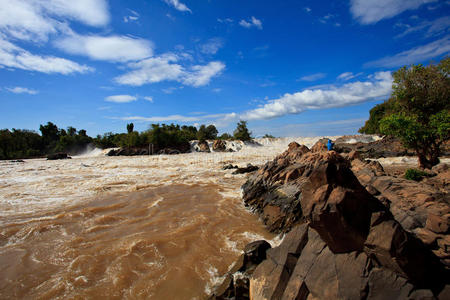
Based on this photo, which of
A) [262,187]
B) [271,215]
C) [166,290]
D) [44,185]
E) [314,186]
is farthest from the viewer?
[44,185]

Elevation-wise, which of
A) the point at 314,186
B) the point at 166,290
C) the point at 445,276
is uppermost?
the point at 314,186

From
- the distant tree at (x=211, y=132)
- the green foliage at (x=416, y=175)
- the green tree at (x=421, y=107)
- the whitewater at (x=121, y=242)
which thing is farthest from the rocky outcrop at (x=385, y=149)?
the distant tree at (x=211, y=132)

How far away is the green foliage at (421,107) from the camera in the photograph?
11266 millimetres

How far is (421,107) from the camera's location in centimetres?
1219

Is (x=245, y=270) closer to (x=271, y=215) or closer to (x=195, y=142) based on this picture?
(x=271, y=215)

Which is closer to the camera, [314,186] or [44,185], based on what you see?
[314,186]

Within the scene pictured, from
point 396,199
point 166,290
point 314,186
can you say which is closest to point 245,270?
point 166,290

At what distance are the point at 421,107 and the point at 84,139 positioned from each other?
78496 mm

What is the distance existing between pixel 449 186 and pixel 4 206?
20.9m

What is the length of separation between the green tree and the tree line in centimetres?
4473

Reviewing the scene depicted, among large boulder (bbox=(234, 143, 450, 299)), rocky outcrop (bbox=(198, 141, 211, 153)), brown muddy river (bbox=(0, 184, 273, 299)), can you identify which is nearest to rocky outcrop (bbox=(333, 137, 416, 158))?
brown muddy river (bbox=(0, 184, 273, 299))

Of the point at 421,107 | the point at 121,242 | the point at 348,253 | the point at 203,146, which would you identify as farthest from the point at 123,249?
the point at 203,146

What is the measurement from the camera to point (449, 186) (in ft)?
28.7

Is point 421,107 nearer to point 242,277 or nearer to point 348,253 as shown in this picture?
point 348,253
